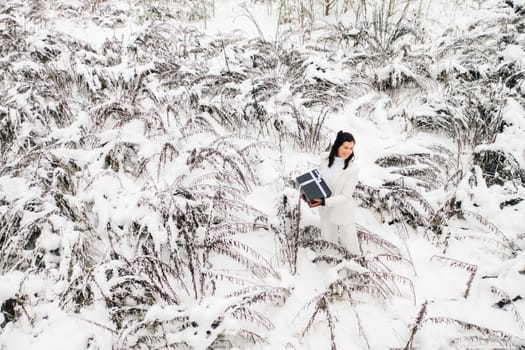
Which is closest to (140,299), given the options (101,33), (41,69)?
(41,69)

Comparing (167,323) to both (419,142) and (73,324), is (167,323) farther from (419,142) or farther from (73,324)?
(419,142)

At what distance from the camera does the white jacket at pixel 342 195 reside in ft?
7.37

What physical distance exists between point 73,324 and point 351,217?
6.09 ft

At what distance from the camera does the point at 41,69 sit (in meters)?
4.39

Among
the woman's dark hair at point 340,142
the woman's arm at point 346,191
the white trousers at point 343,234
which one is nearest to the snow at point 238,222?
the white trousers at point 343,234

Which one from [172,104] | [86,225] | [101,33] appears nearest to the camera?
[86,225]

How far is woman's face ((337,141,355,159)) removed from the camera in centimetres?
214

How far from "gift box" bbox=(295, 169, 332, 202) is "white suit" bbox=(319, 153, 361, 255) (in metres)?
0.05

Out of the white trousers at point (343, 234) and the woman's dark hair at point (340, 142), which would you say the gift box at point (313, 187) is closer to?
the woman's dark hair at point (340, 142)

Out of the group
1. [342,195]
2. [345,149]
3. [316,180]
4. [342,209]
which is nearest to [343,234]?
[342,209]

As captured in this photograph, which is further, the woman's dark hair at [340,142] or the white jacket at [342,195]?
the white jacket at [342,195]

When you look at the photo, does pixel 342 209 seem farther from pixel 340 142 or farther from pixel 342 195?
pixel 340 142

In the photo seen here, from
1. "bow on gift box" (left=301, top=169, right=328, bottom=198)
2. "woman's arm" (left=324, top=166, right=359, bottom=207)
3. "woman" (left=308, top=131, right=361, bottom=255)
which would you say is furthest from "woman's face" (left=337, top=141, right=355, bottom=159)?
"bow on gift box" (left=301, top=169, right=328, bottom=198)

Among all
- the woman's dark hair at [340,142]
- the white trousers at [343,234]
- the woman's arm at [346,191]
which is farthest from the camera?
the white trousers at [343,234]
